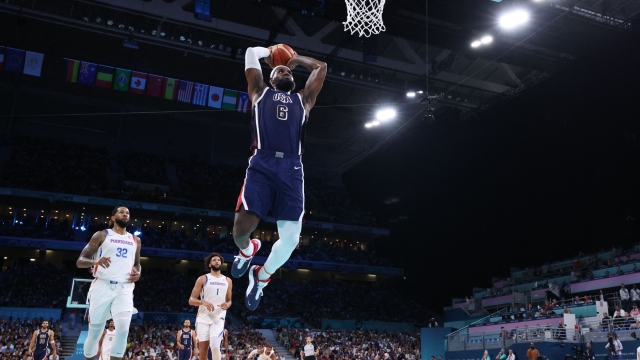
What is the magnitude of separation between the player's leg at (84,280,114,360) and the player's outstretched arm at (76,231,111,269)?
300 millimetres

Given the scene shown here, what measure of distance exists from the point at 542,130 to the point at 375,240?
20.6 metres

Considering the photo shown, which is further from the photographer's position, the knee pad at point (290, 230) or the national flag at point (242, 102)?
the national flag at point (242, 102)

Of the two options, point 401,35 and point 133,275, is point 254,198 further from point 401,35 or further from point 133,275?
point 401,35

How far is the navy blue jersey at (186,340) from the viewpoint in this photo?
464 inches

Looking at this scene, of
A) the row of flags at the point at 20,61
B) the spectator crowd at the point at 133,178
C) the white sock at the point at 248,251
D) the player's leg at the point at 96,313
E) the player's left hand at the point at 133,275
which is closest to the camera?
the white sock at the point at 248,251

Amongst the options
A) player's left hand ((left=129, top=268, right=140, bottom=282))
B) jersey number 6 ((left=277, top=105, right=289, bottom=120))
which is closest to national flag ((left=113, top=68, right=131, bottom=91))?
player's left hand ((left=129, top=268, right=140, bottom=282))

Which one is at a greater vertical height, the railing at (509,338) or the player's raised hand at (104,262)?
the player's raised hand at (104,262)

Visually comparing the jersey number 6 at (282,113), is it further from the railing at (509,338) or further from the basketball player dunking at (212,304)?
the railing at (509,338)

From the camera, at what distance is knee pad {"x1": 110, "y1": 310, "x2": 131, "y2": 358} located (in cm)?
614

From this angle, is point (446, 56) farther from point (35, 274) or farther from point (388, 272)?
point (35, 274)

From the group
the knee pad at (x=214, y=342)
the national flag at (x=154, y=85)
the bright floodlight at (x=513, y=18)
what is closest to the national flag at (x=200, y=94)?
the national flag at (x=154, y=85)

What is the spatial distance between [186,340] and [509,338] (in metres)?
13.9

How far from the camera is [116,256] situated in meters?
6.52

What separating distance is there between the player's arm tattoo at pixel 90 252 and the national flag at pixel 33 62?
24214 millimetres
